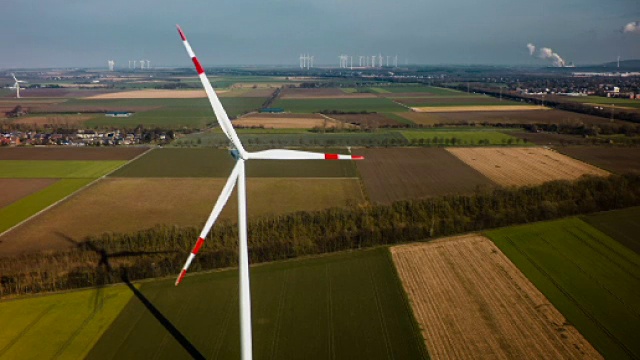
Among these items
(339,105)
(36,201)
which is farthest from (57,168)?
(339,105)

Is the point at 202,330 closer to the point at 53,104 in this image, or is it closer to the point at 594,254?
the point at 594,254

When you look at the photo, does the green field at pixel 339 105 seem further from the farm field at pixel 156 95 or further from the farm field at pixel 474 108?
the farm field at pixel 156 95

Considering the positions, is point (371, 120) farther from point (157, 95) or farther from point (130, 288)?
point (157, 95)

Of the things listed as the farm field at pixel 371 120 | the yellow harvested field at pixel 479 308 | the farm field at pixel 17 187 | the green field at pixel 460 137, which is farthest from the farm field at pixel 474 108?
the farm field at pixel 17 187

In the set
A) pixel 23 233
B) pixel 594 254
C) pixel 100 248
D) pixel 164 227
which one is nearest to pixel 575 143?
pixel 594 254

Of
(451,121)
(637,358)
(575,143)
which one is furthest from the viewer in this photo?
(451,121)

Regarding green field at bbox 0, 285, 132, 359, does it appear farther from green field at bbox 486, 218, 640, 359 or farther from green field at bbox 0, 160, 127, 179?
green field at bbox 0, 160, 127, 179
